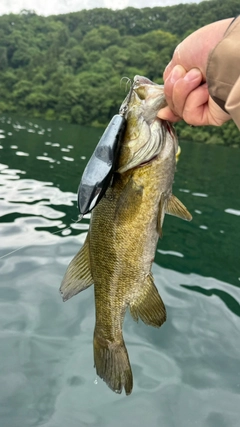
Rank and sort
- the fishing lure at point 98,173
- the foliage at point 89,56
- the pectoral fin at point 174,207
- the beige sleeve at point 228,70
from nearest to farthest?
the beige sleeve at point 228,70
the fishing lure at point 98,173
the pectoral fin at point 174,207
the foliage at point 89,56

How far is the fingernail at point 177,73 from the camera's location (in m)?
2.05

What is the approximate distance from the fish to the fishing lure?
137mm

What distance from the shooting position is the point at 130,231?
2303 millimetres

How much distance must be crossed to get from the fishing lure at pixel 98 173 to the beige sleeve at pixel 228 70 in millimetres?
547

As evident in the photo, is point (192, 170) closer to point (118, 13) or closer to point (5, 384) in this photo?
point (5, 384)

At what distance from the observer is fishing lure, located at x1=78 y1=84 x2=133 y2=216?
1.94m

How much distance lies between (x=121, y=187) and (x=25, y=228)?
595 cm

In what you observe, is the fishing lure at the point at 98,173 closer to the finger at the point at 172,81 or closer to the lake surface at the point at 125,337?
the finger at the point at 172,81

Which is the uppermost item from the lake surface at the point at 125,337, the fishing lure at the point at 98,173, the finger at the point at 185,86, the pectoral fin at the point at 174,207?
the finger at the point at 185,86

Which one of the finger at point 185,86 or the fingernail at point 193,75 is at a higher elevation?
the fingernail at point 193,75

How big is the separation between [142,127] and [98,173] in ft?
1.41

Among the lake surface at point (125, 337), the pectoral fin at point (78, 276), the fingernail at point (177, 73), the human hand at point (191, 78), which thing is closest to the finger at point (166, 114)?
the human hand at point (191, 78)

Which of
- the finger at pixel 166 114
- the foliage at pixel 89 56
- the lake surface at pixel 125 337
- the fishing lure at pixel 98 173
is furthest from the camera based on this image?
the foliage at pixel 89 56

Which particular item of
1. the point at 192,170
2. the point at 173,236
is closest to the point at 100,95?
the point at 192,170
